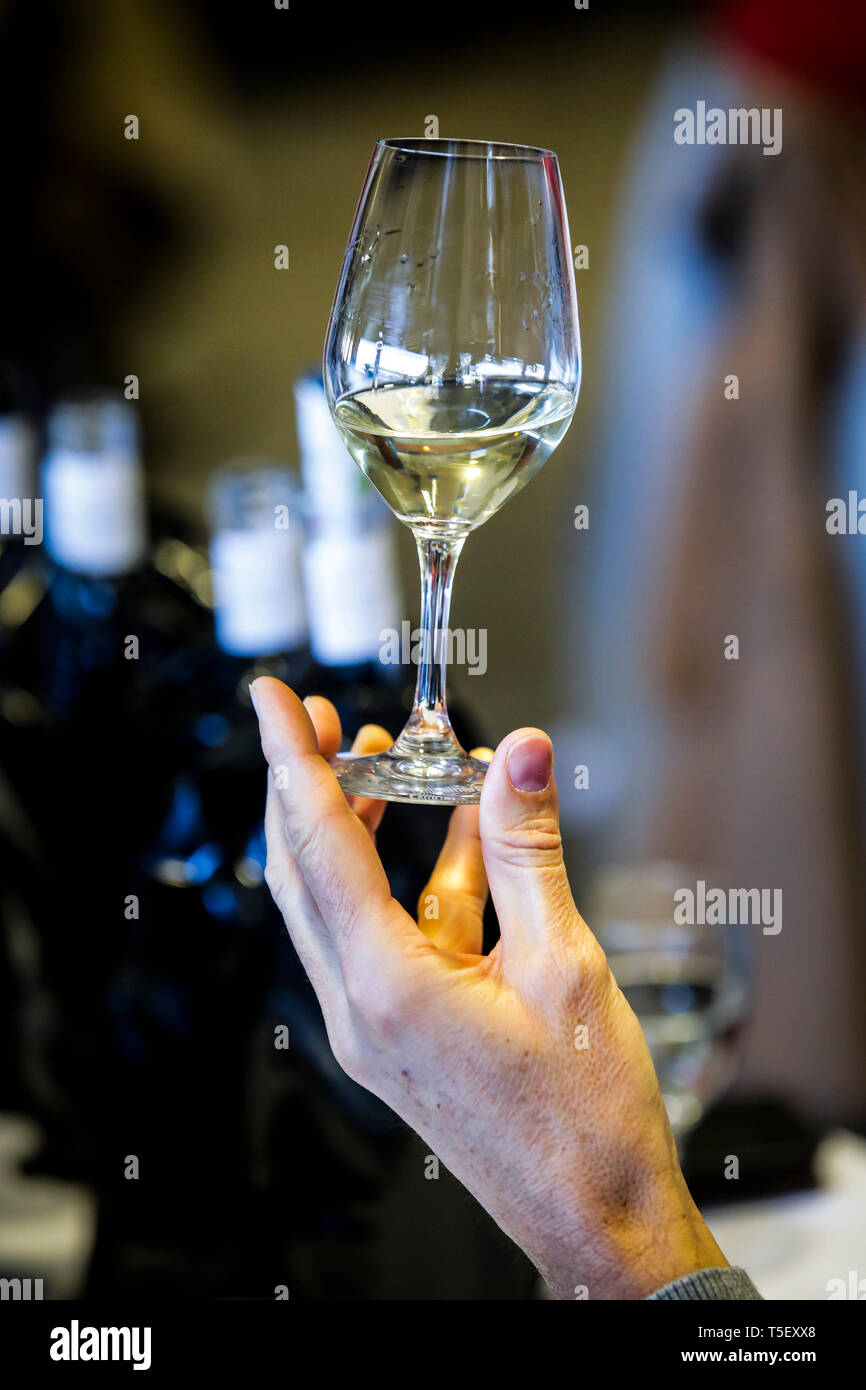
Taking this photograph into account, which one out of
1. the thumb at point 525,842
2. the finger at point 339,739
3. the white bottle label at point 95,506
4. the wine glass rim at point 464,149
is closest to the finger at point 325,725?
the finger at point 339,739

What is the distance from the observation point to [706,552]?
186 cm

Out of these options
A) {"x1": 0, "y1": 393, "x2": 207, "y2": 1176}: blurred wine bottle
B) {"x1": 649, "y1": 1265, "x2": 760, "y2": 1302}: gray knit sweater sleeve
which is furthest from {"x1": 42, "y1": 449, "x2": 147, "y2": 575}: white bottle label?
{"x1": 649, "y1": 1265, "x2": 760, "y2": 1302}: gray knit sweater sleeve

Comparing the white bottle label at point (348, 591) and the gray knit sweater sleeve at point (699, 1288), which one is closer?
the gray knit sweater sleeve at point (699, 1288)

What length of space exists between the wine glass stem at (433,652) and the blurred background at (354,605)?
0.54 ft

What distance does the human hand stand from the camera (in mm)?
470

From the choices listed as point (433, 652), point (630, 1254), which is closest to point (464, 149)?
point (433, 652)

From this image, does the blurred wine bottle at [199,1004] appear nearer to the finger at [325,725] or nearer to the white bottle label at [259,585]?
the white bottle label at [259,585]

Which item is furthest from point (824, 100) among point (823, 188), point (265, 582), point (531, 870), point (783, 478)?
point (531, 870)

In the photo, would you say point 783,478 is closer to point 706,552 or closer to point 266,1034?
point 706,552

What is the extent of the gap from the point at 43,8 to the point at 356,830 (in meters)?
1.37

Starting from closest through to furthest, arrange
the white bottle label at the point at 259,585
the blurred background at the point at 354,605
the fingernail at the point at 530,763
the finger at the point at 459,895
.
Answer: the fingernail at the point at 530,763, the finger at the point at 459,895, the white bottle label at the point at 259,585, the blurred background at the point at 354,605

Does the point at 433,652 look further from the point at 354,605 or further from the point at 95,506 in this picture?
the point at 95,506

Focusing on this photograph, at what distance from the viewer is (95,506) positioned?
90 centimetres

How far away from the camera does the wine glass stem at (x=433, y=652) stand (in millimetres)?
526
